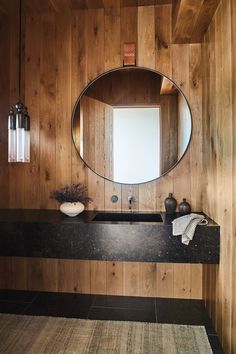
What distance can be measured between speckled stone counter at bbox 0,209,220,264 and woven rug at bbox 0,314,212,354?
53cm

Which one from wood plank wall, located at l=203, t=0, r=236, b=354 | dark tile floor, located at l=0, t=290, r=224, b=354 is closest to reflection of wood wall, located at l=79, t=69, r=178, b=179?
wood plank wall, located at l=203, t=0, r=236, b=354

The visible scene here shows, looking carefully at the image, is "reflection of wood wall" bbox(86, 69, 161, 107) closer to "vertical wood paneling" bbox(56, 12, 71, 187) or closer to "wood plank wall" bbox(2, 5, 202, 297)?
"wood plank wall" bbox(2, 5, 202, 297)

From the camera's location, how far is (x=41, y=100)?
8.93 ft

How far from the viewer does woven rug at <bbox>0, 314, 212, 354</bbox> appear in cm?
190

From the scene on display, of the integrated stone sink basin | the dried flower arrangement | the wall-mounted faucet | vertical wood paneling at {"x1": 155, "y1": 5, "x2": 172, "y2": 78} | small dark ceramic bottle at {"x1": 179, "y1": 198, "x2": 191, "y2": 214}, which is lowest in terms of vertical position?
the integrated stone sink basin

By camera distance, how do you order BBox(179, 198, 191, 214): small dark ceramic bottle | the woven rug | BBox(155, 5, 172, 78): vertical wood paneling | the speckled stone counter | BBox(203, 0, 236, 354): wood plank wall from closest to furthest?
BBox(203, 0, 236, 354): wood plank wall → the woven rug → the speckled stone counter → BBox(179, 198, 191, 214): small dark ceramic bottle → BBox(155, 5, 172, 78): vertical wood paneling

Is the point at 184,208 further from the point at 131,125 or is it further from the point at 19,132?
the point at 19,132

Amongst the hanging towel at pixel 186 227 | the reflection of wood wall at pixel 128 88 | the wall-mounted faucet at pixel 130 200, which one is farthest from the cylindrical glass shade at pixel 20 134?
the hanging towel at pixel 186 227

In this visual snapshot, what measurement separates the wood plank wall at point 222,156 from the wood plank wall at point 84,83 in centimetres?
19

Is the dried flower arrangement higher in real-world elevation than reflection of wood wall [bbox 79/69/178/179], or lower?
lower

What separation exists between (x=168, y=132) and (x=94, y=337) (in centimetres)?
176

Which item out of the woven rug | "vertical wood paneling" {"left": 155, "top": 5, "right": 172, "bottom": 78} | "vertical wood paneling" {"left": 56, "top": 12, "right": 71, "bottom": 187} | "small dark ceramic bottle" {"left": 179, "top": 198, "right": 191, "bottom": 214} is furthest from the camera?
"vertical wood paneling" {"left": 56, "top": 12, "right": 71, "bottom": 187}

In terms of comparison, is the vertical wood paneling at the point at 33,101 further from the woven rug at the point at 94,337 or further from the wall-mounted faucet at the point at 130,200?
the woven rug at the point at 94,337

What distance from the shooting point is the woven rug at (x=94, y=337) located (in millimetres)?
1897
